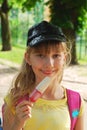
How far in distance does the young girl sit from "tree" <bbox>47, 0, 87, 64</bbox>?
40.8ft

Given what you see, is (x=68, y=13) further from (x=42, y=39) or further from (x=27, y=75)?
(x=42, y=39)

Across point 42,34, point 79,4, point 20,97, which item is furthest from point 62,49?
point 79,4

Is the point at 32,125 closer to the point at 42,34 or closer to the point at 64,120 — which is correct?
Result: the point at 64,120

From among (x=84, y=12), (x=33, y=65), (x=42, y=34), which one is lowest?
(x=33, y=65)

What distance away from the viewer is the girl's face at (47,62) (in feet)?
7.36

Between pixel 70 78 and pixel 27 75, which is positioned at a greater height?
pixel 27 75

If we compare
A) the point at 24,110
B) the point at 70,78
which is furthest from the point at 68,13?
the point at 24,110

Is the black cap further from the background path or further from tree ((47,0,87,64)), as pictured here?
tree ((47,0,87,64))

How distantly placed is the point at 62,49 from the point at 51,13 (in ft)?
43.1

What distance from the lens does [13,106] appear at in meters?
2.32

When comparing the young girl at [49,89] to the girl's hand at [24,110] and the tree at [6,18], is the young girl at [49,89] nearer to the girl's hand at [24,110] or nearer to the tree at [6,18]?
the girl's hand at [24,110]

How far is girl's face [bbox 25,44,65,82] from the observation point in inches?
88.4

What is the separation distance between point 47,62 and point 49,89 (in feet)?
0.76

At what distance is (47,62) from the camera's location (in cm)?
225
